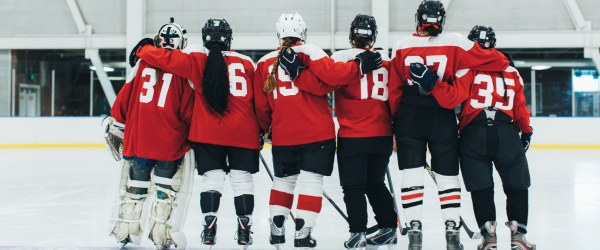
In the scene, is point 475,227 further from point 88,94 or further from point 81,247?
point 88,94

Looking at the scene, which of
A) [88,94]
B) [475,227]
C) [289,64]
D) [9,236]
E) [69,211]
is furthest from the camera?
[88,94]

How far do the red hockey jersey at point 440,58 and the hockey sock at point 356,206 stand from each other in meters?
0.43

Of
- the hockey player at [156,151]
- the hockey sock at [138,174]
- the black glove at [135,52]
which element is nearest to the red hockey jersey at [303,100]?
Result: the hockey player at [156,151]

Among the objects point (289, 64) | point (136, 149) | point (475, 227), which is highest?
point (289, 64)

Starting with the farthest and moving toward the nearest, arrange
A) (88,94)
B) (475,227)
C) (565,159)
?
1. (88,94)
2. (565,159)
3. (475,227)

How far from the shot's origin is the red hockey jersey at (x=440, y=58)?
1.91 metres

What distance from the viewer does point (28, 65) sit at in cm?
1024

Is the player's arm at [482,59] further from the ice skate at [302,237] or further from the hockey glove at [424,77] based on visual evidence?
the ice skate at [302,237]

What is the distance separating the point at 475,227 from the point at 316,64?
164cm

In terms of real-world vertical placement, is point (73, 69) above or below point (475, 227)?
above

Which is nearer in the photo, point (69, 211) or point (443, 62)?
point (443, 62)

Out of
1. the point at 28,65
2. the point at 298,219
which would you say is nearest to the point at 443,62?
the point at 298,219

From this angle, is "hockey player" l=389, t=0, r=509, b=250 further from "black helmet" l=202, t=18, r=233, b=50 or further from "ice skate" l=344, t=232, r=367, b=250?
"black helmet" l=202, t=18, r=233, b=50

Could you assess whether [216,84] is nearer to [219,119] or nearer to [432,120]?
[219,119]
